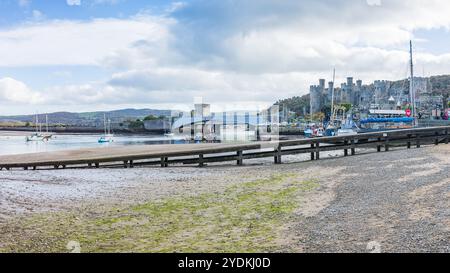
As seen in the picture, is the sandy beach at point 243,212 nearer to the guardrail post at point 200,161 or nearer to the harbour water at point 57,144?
the guardrail post at point 200,161

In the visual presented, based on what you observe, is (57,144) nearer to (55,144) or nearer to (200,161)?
(55,144)

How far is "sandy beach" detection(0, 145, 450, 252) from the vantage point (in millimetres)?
8383

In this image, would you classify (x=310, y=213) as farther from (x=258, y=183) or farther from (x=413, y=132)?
(x=413, y=132)

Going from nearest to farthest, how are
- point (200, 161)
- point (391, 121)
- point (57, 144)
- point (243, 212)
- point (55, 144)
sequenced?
point (243, 212) < point (200, 161) < point (391, 121) < point (57, 144) < point (55, 144)

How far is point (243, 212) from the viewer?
38.2 feet

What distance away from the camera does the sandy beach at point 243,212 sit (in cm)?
838

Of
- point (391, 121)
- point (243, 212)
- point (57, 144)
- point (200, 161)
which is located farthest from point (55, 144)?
point (243, 212)

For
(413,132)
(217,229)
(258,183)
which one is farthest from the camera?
(413,132)

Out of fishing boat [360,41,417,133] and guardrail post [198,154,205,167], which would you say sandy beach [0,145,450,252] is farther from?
fishing boat [360,41,417,133]

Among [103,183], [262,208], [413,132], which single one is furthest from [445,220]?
[413,132]

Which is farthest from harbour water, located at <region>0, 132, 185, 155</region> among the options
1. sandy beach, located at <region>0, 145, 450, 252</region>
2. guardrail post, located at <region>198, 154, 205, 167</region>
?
sandy beach, located at <region>0, 145, 450, 252</region>
